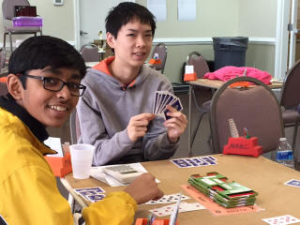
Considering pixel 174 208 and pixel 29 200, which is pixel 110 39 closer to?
pixel 174 208

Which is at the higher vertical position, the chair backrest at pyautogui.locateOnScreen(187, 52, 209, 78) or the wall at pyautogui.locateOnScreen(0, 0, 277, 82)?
the wall at pyautogui.locateOnScreen(0, 0, 277, 82)

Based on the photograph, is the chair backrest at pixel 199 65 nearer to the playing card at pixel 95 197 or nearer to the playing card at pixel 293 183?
the playing card at pixel 293 183

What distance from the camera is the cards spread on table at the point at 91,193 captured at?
1541mm

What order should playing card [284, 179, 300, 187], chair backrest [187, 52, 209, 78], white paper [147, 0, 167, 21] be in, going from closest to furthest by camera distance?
playing card [284, 179, 300, 187], chair backrest [187, 52, 209, 78], white paper [147, 0, 167, 21]

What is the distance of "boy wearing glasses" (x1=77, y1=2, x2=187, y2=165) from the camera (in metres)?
2.18

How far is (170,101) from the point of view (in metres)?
2.01

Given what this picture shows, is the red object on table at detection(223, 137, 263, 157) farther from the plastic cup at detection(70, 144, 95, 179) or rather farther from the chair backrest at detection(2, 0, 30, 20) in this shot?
the chair backrest at detection(2, 0, 30, 20)

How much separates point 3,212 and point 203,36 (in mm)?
8321

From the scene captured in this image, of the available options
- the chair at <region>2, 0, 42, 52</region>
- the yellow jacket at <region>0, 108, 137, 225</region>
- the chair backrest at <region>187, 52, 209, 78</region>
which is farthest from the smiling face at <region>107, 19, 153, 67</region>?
the chair at <region>2, 0, 42, 52</region>

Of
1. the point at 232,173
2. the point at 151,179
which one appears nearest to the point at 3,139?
the point at 151,179

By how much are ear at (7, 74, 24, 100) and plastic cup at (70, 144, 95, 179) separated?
1.81 feet

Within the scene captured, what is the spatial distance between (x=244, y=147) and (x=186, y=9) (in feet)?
23.1

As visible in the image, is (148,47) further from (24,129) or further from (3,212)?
(3,212)

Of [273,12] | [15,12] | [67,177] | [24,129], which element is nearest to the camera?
[24,129]
